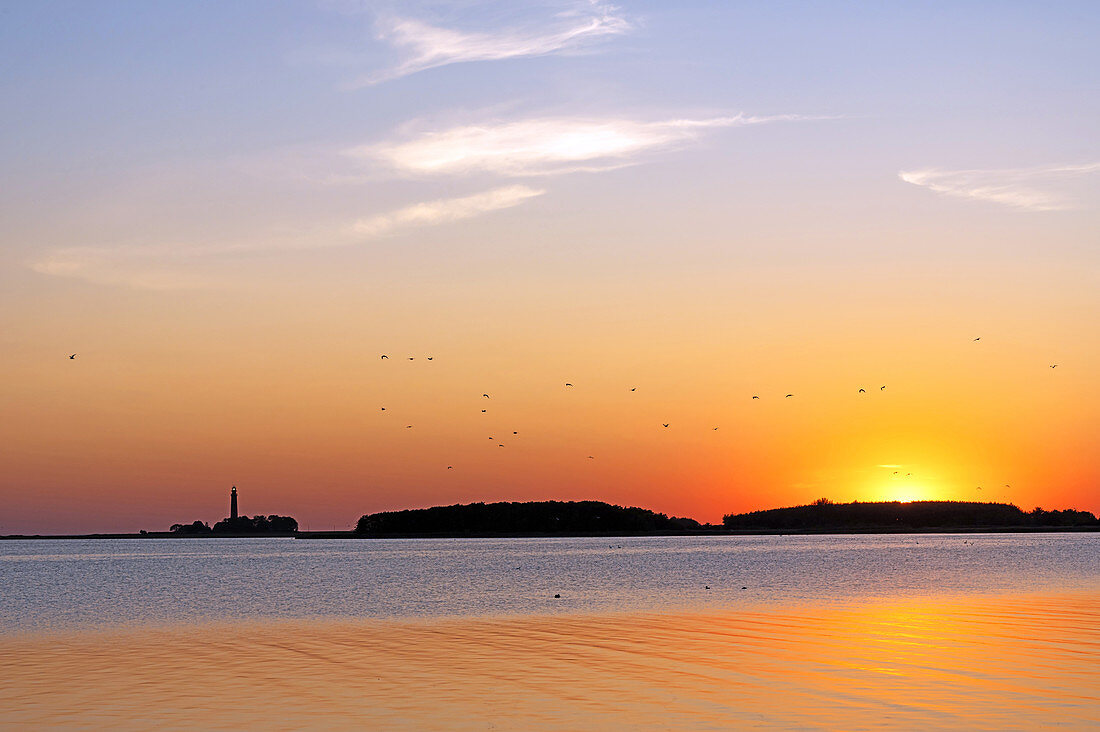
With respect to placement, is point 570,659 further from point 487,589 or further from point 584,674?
point 487,589

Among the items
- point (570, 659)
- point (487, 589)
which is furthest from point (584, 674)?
point (487, 589)

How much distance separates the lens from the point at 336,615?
5028 centimetres

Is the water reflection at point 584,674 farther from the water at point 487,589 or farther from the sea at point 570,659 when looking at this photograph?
the water at point 487,589

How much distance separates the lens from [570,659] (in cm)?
3145

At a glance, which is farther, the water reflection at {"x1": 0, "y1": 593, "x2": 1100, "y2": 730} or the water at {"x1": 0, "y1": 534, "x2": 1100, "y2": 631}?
the water at {"x1": 0, "y1": 534, "x2": 1100, "y2": 631}

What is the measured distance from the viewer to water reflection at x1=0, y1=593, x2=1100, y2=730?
2241 cm

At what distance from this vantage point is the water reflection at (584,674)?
22.4 m

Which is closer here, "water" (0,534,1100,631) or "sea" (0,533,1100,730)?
"sea" (0,533,1100,730)

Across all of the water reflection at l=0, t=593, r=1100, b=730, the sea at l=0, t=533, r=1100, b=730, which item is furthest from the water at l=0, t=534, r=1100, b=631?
the water reflection at l=0, t=593, r=1100, b=730

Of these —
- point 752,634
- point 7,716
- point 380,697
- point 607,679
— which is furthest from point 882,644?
point 7,716

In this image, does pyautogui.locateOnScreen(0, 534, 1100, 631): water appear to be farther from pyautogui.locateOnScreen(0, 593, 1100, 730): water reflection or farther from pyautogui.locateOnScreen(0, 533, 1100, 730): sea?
pyautogui.locateOnScreen(0, 593, 1100, 730): water reflection

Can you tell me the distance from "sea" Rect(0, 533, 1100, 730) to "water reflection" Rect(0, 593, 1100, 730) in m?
0.09

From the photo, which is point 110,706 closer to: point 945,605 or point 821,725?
point 821,725

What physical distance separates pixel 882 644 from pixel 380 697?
16093mm
